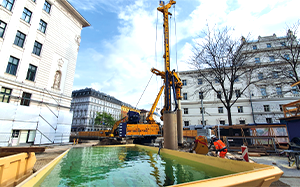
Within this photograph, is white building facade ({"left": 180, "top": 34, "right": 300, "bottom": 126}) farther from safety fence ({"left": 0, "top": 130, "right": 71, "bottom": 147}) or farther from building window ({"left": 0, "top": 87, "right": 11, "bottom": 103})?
building window ({"left": 0, "top": 87, "right": 11, "bottom": 103})

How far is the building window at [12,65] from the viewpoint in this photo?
44.4 ft

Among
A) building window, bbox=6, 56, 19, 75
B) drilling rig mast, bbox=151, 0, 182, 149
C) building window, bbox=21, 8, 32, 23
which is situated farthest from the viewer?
building window, bbox=21, 8, 32, 23

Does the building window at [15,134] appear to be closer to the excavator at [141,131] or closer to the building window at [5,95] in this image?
the building window at [5,95]

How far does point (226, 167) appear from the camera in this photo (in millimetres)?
4129

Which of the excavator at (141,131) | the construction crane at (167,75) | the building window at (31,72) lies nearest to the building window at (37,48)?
the building window at (31,72)

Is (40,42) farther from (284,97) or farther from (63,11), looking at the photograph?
(284,97)

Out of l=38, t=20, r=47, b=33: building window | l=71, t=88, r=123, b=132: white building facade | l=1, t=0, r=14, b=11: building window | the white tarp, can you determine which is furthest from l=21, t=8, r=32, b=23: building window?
l=71, t=88, r=123, b=132: white building facade

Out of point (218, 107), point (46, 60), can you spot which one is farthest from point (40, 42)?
point (218, 107)

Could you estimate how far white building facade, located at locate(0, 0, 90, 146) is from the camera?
13078mm

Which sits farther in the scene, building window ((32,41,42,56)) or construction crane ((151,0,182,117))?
building window ((32,41,42,56))

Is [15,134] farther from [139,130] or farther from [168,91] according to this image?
[168,91]

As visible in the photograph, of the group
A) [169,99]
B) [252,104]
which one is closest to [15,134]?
[169,99]

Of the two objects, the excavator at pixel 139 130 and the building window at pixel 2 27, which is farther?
the excavator at pixel 139 130

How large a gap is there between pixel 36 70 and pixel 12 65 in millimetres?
2243
